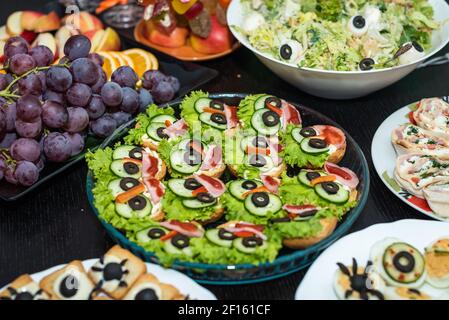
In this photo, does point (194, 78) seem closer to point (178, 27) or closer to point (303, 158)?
point (178, 27)

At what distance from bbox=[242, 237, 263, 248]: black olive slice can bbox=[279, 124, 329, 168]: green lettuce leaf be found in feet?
1.24

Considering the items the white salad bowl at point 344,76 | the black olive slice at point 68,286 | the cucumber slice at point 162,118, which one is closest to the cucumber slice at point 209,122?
the cucumber slice at point 162,118

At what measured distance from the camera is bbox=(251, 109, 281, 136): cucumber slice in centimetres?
174

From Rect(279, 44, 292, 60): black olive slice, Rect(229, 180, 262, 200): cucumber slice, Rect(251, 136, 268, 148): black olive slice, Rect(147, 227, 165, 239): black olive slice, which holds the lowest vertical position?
Rect(147, 227, 165, 239): black olive slice

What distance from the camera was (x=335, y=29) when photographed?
2.07 m

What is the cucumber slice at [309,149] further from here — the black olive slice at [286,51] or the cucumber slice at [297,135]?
the black olive slice at [286,51]

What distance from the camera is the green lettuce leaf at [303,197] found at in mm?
1472

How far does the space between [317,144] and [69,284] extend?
816 millimetres

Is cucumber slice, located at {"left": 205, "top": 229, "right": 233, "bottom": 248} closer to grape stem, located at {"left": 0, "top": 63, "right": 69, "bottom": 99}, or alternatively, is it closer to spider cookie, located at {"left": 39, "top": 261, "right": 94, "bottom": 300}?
spider cookie, located at {"left": 39, "top": 261, "right": 94, "bottom": 300}

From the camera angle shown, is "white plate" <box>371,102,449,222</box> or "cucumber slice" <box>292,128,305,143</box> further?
"cucumber slice" <box>292,128,305,143</box>

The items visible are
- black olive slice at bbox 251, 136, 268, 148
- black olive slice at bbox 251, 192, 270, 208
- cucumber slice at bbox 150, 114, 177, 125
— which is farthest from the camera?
cucumber slice at bbox 150, 114, 177, 125

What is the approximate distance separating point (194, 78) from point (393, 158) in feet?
2.73

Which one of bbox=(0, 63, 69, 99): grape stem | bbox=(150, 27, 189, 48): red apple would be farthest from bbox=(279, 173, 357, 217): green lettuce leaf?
bbox=(150, 27, 189, 48): red apple

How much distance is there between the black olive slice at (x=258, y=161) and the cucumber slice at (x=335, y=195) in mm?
193
